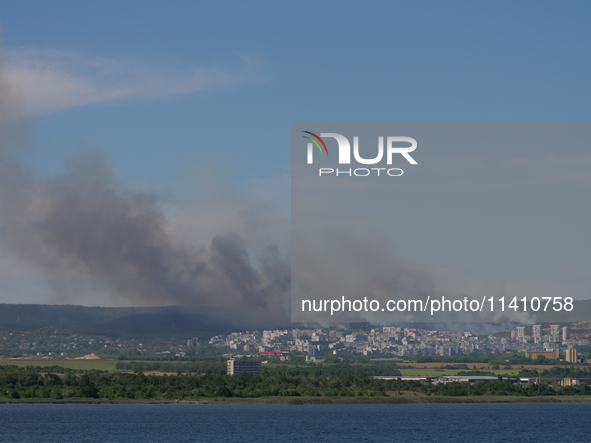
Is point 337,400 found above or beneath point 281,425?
beneath

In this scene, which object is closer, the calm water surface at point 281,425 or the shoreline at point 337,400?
the calm water surface at point 281,425

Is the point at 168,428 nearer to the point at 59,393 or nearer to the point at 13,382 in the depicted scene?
the point at 59,393

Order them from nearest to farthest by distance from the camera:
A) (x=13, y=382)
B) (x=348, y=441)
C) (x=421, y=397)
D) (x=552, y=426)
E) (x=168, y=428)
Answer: (x=348, y=441), (x=168, y=428), (x=552, y=426), (x=13, y=382), (x=421, y=397)

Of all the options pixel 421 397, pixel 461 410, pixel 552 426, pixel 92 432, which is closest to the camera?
pixel 92 432

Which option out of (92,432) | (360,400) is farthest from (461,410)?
(92,432)

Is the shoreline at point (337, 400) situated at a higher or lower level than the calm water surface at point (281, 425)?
lower

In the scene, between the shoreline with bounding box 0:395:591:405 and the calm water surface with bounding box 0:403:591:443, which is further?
the shoreline with bounding box 0:395:591:405

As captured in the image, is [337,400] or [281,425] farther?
[337,400]

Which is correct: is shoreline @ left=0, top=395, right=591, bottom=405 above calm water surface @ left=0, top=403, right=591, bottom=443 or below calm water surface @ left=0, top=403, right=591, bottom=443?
below
